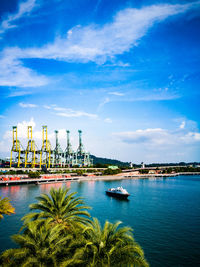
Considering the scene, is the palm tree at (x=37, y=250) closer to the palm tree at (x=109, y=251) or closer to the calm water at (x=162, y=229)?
the palm tree at (x=109, y=251)

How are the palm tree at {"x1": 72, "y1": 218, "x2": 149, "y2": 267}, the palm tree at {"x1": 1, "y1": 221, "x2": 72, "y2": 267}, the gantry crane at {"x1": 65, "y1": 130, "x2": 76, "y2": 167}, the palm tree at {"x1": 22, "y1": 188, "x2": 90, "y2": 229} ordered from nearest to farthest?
the palm tree at {"x1": 1, "y1": 221, "x2": 72, "y2": 267} → the palm tree at {"x1": 72, "y1": 218, "x2": 149, "y2": 267} → the palm tree at {"x1": 22, "y1": 188, "x2": 90, "y2": 229} → the gantry crane at {"x1": 65, "y1": 130, "x2": 76, "y2": 167}

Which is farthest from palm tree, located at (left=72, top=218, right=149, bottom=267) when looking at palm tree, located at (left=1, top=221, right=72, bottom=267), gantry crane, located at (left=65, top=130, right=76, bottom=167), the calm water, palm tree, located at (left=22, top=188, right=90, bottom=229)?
gantry crane, located at (left=65, top=130, right=76, bottom=167)

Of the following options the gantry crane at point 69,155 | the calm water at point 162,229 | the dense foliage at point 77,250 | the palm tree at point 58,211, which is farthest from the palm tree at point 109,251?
the gantry crane at point 69,155

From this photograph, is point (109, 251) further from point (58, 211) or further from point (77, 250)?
point (58, 211)

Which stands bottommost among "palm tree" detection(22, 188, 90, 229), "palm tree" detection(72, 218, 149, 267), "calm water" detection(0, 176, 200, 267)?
"calm water" detection(0, 176, 200, 267)

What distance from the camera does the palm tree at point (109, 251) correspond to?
1062 centimetres

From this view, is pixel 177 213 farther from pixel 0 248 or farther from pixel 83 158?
pixel 83 158

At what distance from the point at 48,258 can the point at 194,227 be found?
28.8 metres

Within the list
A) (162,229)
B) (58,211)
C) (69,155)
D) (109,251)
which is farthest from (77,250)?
(69,155)

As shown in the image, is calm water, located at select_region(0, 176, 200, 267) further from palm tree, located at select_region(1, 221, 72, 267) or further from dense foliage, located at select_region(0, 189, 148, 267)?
palm tree, located at select_region(1, 221, 72, 267)

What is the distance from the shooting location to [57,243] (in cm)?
1119

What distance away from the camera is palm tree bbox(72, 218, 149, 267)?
418 inches

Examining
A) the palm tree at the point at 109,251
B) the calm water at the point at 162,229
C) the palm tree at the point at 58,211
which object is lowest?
the calm water at the point at 162,229

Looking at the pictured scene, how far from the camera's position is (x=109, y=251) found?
10.7 metres
